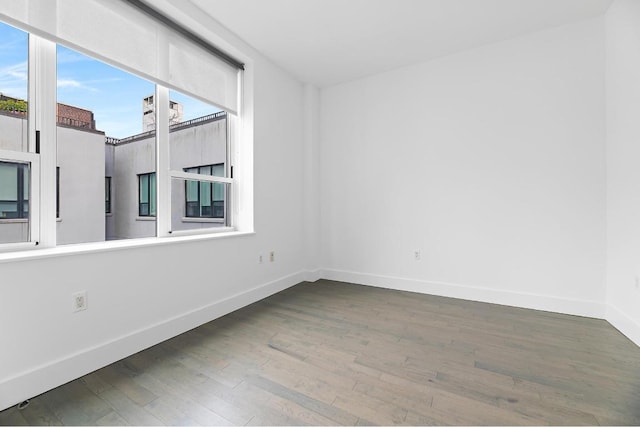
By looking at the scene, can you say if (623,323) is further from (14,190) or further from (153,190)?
(14,190)

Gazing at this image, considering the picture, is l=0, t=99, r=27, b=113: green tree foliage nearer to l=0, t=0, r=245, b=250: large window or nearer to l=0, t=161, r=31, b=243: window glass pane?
l=0, t=0, r=245, b=250: large window

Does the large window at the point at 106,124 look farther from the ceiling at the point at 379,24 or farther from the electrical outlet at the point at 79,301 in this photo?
the ceiling at the point at 379,24

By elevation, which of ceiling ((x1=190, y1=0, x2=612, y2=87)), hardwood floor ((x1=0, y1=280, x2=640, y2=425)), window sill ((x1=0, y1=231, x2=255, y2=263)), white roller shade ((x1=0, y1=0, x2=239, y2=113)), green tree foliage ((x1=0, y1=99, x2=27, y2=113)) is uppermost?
ceiling ((x1=190, y1=0, x2=612, y2=87))

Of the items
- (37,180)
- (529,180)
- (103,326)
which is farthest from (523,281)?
(37,180)

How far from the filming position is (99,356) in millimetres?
1924

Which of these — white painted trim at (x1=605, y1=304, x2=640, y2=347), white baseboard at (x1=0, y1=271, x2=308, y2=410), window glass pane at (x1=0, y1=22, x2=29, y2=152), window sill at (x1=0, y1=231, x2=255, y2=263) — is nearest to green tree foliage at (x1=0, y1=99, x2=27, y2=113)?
window glass pane at (x1=0, y1=22, x2=29, y2=152)

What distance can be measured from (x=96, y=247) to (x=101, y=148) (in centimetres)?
82

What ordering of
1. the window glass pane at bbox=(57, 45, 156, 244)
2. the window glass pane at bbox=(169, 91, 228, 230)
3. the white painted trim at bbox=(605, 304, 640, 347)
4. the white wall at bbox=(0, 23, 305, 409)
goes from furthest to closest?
the window glass pane at bbox=(169, 91, 228, 230) < the white painted trim at bbox=(605, 304, 640, 347) < the window glass pane at bbox=(57, 45, 156, 244) < the white wall at bbox=(0, 23, 305, 409)

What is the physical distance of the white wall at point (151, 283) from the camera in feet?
5.32

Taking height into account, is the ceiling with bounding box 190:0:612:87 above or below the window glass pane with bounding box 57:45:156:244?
above

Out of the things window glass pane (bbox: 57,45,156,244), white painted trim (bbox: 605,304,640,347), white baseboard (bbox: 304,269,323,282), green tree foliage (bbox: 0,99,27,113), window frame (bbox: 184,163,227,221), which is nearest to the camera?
green tree foliage (bbox: 0,99,27,113)

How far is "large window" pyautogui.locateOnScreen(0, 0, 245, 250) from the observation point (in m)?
1.79

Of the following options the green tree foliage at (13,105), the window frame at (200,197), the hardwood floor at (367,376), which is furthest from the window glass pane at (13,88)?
A: the hardwood floor at (367,376)

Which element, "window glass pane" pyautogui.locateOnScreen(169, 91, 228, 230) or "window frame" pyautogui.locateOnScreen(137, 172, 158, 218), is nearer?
"window frame" pyautogui.locateOnScreen(137, 172, 158, 218)
